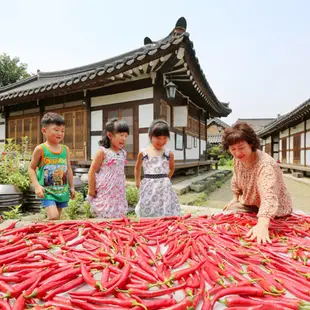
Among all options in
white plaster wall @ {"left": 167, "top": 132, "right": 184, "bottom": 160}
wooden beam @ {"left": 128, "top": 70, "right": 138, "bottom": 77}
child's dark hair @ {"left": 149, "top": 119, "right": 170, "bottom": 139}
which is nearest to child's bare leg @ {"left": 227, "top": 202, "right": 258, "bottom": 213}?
child's dark hair @ {"left": 149, "top": 119, "right": 170, "bottom": 139}

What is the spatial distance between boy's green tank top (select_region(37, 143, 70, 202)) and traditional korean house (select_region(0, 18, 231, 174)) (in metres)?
3.97

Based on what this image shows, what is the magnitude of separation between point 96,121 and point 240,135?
7081mm

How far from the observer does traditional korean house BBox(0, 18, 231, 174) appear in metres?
6.43

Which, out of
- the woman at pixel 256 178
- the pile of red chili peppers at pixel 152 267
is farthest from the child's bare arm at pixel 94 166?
the woman at pixel 256 178

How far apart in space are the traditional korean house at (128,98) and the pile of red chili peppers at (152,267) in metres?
4.87

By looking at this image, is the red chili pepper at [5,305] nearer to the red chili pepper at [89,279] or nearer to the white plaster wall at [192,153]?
the red chili pepper at [89,279]

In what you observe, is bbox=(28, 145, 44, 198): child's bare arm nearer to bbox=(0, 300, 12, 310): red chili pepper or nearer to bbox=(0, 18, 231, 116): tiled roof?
bbox=(0, 300, 12, 310): red chili pepper

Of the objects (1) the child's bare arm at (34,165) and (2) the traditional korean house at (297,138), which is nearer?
(1) the child's bare arm at (34,165)

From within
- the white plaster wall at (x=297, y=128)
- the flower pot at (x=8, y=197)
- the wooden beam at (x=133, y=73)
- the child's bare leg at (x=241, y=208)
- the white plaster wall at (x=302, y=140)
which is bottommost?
the flower pot at (x=8, y=197)

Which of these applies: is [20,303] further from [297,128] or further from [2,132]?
[297,128]

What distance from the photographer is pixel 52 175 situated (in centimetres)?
285

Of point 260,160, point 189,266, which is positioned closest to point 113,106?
point 260,160

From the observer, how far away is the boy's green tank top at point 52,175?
111 inches

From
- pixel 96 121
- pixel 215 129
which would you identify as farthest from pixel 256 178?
pixel 215 129
